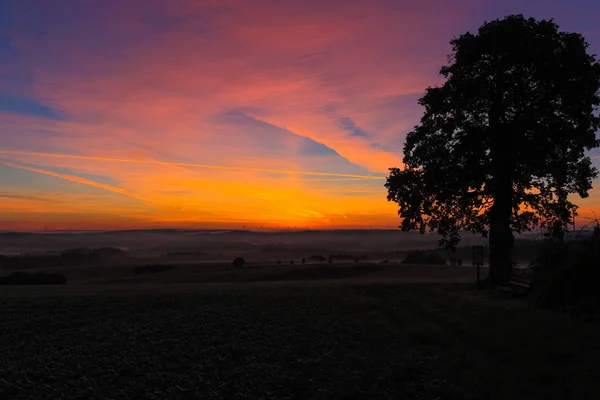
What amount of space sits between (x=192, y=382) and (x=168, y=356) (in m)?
2.21

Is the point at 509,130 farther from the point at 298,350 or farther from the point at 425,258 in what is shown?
the point at 425,258

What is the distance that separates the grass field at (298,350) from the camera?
9.30m

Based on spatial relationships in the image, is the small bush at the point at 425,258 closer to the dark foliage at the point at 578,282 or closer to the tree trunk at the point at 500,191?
the tree trunk at the point at 500,191

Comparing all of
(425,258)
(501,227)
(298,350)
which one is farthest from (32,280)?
(425,258)

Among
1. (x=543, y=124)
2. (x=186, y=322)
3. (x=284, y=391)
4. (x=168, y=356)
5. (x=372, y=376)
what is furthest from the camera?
(x=543, y=124)

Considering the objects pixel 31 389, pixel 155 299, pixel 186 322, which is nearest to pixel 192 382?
pixel 31 389

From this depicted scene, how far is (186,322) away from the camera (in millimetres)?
15969

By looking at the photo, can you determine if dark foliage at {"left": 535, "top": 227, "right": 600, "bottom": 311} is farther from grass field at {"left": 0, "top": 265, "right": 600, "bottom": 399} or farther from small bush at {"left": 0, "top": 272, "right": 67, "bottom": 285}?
small bush at {"left": 0, "top": 272, "right": 67, "bottom": 285}

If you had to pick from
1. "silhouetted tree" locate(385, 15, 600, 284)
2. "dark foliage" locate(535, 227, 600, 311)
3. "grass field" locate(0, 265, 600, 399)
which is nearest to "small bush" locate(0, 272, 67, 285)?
"grass field" locate(0, 265, 600, 399)

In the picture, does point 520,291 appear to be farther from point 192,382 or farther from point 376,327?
point 192,382

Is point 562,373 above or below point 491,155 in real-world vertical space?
below

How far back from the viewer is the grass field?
9305 millimetres

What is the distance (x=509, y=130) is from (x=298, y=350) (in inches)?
695

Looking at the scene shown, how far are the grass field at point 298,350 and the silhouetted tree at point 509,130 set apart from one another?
705cm
